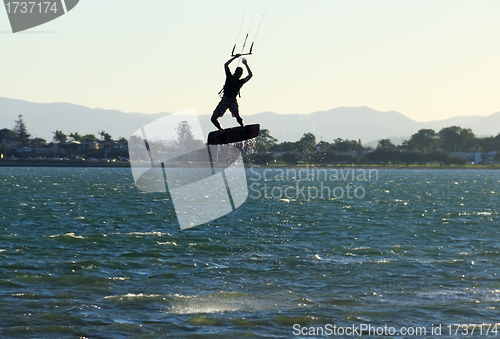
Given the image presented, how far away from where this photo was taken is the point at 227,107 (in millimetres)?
16219

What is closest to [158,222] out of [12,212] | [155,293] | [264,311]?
[12,212]

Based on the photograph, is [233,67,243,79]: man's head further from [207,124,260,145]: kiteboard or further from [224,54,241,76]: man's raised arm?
[207,124,260,145]: kiteboard

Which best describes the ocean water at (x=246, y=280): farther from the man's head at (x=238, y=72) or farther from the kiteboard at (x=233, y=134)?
the man's head at (x=238, y=72)

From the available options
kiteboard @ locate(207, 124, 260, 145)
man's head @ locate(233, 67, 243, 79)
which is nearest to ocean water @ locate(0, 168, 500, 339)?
kiteboard @ locate(207, 124, 260, 145)

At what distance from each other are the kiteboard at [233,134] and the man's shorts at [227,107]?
2.53 feet

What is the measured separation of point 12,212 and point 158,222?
47.2 feet

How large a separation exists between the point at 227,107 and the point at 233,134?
1.14 m

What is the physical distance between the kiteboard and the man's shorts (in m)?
0.77

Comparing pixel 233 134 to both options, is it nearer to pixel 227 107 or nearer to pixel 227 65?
pixel 227 107

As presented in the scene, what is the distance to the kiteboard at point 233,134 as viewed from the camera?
55.5 feet

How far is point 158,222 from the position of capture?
4400 centimetres

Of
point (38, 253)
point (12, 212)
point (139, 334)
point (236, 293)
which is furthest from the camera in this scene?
point (12, 212)

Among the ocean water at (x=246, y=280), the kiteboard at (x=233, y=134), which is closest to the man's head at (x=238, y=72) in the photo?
the kiteboard at (x=233, y=134)

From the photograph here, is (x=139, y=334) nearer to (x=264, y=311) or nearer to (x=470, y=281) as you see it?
(x=264, y=311)
